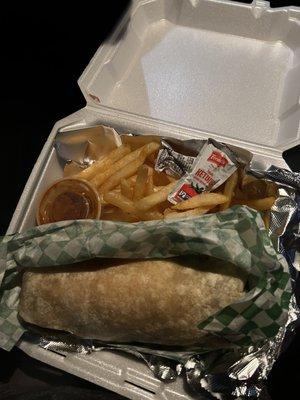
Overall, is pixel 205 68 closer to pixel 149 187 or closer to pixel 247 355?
pixel 149 187

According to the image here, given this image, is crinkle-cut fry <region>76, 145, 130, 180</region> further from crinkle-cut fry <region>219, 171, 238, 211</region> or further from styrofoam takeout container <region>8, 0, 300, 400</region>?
crinkle-cut fry <region>219, 171, 238, 211</region>

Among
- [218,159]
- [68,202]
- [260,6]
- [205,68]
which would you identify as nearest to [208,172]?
[218,159]

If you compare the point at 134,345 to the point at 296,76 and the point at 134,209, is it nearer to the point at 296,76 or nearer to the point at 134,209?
the point at 134,209

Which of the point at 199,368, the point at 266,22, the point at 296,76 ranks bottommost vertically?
the point at 199,368

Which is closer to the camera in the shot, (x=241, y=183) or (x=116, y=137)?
(x=241, y=183)

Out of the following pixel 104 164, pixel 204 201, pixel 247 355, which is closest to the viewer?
pixel 247 355

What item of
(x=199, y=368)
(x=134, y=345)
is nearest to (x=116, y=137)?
(x=134, y=345)

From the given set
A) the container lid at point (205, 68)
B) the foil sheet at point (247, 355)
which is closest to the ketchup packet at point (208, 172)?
the foil sheet at point (247, 355)
